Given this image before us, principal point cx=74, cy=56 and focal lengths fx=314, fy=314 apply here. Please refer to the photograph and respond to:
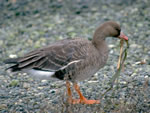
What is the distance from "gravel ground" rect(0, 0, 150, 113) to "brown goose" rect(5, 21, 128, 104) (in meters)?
0.41

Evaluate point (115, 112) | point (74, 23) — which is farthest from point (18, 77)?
point (74, 23)

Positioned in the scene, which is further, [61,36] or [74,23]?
[74,23]

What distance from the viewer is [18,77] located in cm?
801

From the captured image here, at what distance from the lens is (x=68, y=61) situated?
6.11 metres

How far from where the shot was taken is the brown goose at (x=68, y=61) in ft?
20.0

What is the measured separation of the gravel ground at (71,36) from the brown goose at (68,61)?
0.41 m

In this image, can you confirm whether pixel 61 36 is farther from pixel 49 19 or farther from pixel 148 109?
pixel 148 109

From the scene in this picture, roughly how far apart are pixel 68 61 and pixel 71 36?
4.63 meters

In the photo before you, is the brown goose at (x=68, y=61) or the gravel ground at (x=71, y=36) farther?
the gravel ground at (x=71, y=36)

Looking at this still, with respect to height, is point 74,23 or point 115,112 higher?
point 74,23

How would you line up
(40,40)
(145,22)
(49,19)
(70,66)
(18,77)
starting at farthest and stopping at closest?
(49,19) → (145,22) → (40,40) → (18,77) → (70,66)

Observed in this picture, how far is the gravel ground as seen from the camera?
20.5ft

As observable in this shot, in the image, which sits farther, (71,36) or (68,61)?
(71,36)

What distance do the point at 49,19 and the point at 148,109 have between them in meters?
7.03
